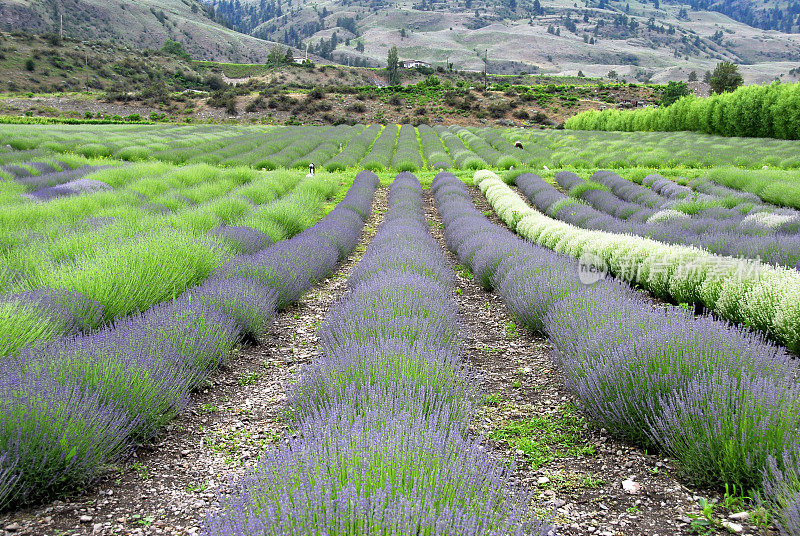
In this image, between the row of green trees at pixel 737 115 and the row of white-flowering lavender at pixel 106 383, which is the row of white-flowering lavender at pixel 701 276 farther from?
the row of green trees at pixel 737 115

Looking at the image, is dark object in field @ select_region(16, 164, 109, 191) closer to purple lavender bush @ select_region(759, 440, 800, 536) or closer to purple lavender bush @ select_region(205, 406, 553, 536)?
A: purple lavender bush @ select_region(205, 406, 553, 536)

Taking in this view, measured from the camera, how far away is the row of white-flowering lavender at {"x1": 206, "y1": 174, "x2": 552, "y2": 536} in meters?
1.52

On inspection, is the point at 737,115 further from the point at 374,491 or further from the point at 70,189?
the point at 374,491

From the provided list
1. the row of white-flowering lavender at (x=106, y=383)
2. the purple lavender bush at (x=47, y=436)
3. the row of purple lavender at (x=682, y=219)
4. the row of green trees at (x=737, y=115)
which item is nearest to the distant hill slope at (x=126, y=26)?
the row of green trees at (x=737, y=115)

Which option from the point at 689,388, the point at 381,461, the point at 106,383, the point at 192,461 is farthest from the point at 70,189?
the point at 689,388

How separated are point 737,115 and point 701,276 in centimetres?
2381

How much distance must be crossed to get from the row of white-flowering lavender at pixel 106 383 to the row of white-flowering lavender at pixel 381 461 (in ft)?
2.42

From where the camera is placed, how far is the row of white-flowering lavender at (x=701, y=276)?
4176mm

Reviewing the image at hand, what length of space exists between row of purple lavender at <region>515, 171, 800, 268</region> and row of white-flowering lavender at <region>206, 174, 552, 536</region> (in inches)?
176

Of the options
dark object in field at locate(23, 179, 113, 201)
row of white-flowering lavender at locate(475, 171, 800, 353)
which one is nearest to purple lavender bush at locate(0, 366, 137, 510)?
row of white-flowering lavender at locate(475, 171, 800, 353)

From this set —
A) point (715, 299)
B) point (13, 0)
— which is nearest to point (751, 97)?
point (715, 299)

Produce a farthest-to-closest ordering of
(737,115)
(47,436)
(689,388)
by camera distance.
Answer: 1. (737,115)
2. (689,388)
3. (47,436)

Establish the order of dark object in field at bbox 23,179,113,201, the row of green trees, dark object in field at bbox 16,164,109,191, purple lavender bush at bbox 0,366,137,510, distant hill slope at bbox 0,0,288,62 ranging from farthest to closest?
distant hill slope at bbox 0,0,288,62 → the row of green trees → dark object in field at bbox 16,164,109,191 → dark object in field at bbox 23,179,113,201 → purple lavender bush at bbox 0,366,137,510

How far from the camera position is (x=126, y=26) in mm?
109000
